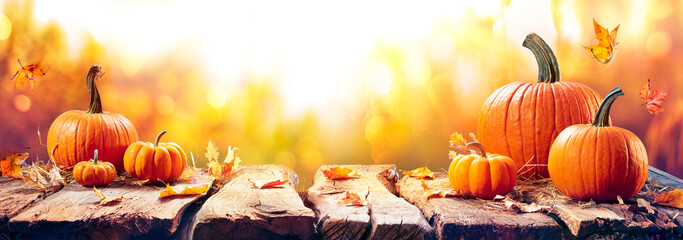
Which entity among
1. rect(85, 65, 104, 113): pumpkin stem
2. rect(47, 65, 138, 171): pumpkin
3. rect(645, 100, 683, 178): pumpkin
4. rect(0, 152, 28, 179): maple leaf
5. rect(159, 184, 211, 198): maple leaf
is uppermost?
rect(85, 65, 104, 113): pumpkin stem

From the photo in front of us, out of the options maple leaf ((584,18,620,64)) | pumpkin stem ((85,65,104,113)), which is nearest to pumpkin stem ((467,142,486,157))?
maple leaf ((584,18,620,64))

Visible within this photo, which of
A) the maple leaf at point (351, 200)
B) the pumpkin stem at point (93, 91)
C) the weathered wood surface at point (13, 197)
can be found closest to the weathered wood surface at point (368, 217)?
the maple leaf at point (351, 200)

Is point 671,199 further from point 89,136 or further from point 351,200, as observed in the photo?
point 89,136

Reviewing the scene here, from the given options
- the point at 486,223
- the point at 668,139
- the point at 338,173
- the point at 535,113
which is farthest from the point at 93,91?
the point at 668,139

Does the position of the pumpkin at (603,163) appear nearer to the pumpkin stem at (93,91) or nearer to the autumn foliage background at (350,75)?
the autumn foliage background at (350,75)

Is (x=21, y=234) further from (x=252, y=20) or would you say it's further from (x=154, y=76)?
(x=252, y=20)

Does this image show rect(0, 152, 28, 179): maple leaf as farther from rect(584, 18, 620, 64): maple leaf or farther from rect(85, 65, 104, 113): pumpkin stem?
rect(584, 18, 620, 64): maple leaf
